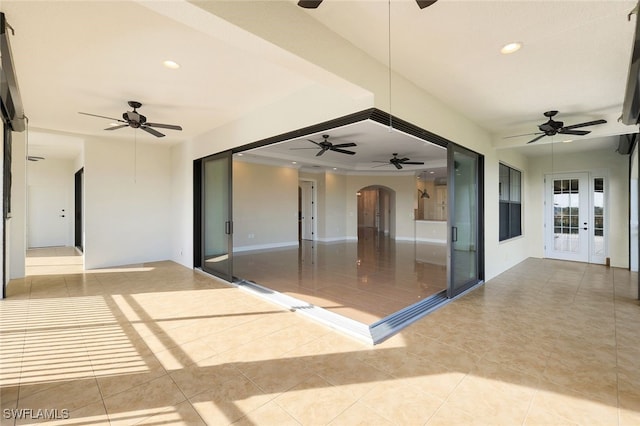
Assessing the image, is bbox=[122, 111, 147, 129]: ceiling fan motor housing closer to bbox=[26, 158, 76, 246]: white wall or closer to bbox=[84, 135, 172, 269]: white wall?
bbox=[84, 135, 172, 269]: white wall

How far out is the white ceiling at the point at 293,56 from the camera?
2150mm

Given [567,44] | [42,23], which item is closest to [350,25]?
[567,44]

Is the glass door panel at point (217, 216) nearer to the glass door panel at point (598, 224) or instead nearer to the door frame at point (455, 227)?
the door frame at point (455, 227)

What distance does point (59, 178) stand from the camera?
9.05 meters

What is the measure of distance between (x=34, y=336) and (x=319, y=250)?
6.56 m

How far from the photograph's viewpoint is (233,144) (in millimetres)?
4875

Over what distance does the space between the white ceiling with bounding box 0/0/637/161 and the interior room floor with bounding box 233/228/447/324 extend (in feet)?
9.23

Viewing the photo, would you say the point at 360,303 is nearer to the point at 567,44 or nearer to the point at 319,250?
the point at 567,44

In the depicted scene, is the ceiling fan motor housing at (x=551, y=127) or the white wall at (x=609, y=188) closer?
the ceiling fan motor housing at (x=551, y=127)

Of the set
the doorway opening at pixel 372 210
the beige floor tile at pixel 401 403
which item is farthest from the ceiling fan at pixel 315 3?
Answer: the doorway opening at pixel 372 210

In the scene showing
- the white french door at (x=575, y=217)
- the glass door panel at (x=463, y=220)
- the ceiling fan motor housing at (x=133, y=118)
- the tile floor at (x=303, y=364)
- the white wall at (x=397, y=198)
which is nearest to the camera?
the tile floor at (x=303, y=364)

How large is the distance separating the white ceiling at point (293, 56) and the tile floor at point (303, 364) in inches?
98.8

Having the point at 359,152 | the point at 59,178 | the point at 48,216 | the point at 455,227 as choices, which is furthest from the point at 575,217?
the point at 48,216

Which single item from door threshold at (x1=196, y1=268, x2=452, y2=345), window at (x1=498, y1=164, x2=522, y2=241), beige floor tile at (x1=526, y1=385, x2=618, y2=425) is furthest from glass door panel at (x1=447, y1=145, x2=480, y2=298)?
beige floor tile at (x1=526, y1=385, x2=618, y2=425)
